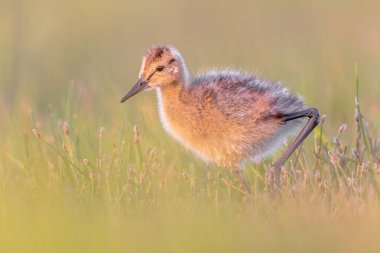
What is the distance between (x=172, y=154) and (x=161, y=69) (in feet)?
2.28

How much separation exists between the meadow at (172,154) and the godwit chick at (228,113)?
193mm

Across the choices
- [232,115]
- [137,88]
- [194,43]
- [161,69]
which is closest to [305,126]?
[232,115]

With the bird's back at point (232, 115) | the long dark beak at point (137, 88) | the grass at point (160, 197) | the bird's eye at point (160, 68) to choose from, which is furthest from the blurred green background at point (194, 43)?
the bird's back at point (232, 115)

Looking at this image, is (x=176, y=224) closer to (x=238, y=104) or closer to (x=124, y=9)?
(x=238, y=104)

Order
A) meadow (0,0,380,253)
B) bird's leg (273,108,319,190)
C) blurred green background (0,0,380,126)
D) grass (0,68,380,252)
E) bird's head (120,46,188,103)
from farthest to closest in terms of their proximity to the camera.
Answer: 1. blurred green background (0,0,380,126)
2. bird's head (120,46,188,103)
3. bird's leg (273,108,319,190)
4. meadow (0,0,380,253)
5. grass (0,68,380,252)

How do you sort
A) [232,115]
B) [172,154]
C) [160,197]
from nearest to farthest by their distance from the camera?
[160,197], [232,115], [172,154]

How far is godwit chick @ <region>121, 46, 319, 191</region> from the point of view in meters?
5.94

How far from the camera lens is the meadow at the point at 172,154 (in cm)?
440

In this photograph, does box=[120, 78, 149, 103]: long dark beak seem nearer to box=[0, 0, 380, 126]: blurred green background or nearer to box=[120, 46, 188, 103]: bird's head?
box=[120, 46, 188, 103]: bird's head

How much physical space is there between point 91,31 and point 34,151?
20.3 ft

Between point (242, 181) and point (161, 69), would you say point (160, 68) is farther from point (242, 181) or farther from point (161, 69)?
point (242, 181)

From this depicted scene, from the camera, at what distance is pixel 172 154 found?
6742 millimetres

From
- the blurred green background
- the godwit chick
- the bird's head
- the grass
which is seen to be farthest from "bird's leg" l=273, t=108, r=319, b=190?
the blurred green background

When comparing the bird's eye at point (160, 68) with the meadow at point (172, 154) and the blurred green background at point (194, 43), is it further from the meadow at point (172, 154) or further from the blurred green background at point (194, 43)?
the blurred green background at point (194, 43)
